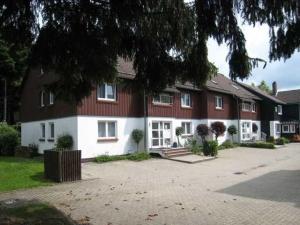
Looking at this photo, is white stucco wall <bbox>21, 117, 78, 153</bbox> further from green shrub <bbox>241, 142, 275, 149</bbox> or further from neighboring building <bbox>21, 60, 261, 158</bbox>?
green shrub <bbox>241, 142, 275, 149</bbox>

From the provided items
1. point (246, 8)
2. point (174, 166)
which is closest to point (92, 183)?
point (174, 166)

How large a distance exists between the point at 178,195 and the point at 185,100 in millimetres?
22202

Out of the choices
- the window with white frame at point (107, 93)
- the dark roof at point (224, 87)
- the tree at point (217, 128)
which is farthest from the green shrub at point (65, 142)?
the dark roof at point (224, 87)

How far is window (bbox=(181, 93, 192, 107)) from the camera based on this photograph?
35.7 meters

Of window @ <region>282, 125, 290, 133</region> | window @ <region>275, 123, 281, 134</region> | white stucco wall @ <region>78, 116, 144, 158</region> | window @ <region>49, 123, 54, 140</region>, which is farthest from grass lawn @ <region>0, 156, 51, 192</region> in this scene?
window @ <region>282, 125, 290, 133</region>

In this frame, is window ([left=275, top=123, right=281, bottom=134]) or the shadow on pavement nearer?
the shadow on pavement

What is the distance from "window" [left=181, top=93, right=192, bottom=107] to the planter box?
60.3 ft

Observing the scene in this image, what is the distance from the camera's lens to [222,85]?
43.9 metres

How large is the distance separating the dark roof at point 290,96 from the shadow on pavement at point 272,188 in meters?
42.1

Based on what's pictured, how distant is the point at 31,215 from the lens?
26.8 ft

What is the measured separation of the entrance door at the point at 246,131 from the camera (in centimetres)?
4629

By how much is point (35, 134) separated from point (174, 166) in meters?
12.3

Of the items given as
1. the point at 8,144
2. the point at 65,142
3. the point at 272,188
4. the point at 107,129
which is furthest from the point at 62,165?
the point at 8,144

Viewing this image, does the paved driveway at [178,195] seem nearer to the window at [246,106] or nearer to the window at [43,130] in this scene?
the window at [43,130]
